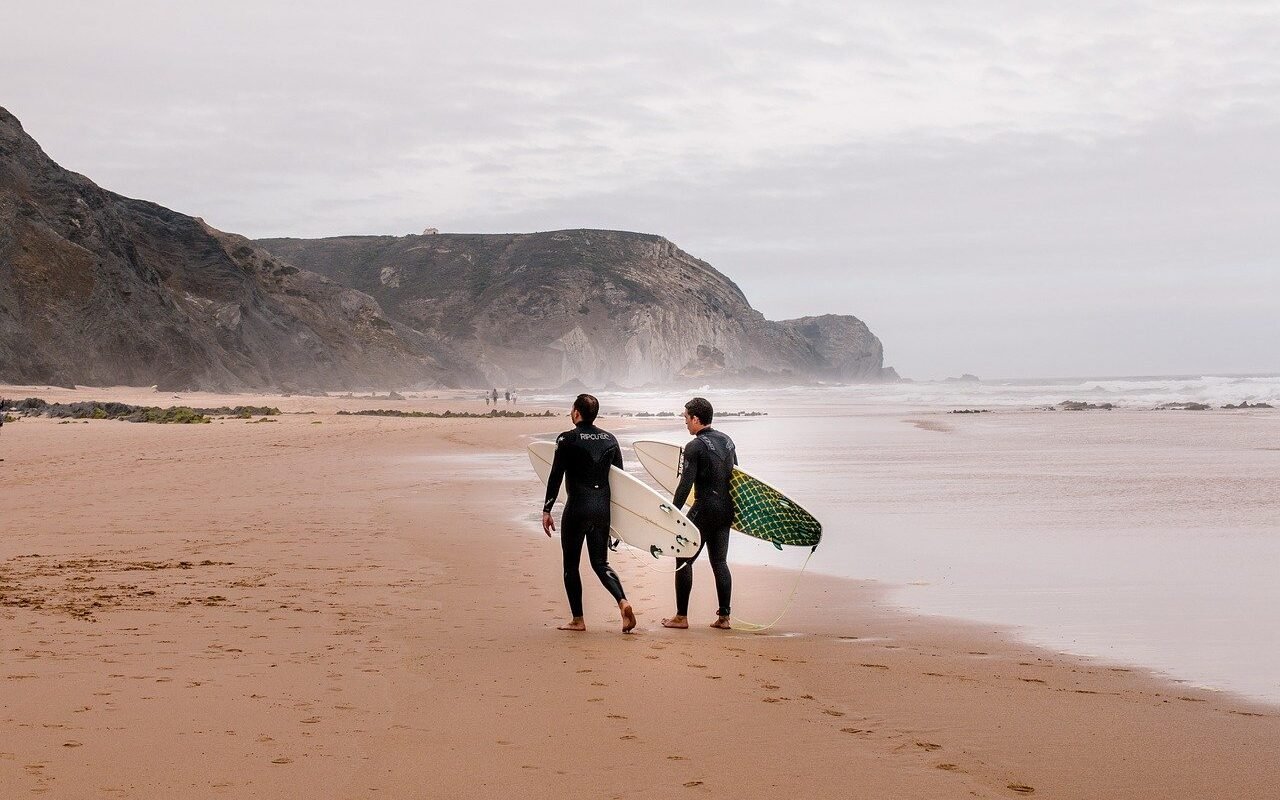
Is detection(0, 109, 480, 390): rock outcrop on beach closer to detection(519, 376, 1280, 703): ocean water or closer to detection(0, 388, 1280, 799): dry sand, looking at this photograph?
detection(519, 376, 1280, 703): ocean water

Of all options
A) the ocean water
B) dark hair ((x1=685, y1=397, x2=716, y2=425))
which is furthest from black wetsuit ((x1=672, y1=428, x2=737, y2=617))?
the ocean water

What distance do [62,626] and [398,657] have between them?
85.1 inches

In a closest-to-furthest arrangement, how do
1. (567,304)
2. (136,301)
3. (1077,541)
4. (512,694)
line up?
(512,694), (1077,541), (136,301), (567,304)

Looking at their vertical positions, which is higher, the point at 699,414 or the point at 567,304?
the point at 567,304

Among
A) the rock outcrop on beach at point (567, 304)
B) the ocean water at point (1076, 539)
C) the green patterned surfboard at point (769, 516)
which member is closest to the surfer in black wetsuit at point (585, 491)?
the green patterned surfboard at point (769, 516)

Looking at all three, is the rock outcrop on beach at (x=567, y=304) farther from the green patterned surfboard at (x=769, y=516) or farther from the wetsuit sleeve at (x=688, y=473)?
the wetsuit sleeve at (x=688, y=473)

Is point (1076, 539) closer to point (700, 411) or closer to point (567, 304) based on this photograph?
point (700, 411)

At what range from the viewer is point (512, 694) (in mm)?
5438

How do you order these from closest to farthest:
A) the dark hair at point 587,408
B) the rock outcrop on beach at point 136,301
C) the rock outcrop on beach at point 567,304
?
the dark hair at point 587,408 → the rock outcrop on beach at point 136,301 → the rock outcrop on beach at point 567,304

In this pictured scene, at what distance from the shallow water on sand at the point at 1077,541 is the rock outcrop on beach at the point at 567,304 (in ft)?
382

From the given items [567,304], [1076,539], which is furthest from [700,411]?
[567,304]

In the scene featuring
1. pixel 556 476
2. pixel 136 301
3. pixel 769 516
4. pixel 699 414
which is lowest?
pixel 769 516

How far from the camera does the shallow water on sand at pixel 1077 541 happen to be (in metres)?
6.92

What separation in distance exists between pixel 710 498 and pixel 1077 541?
16.6 ft
